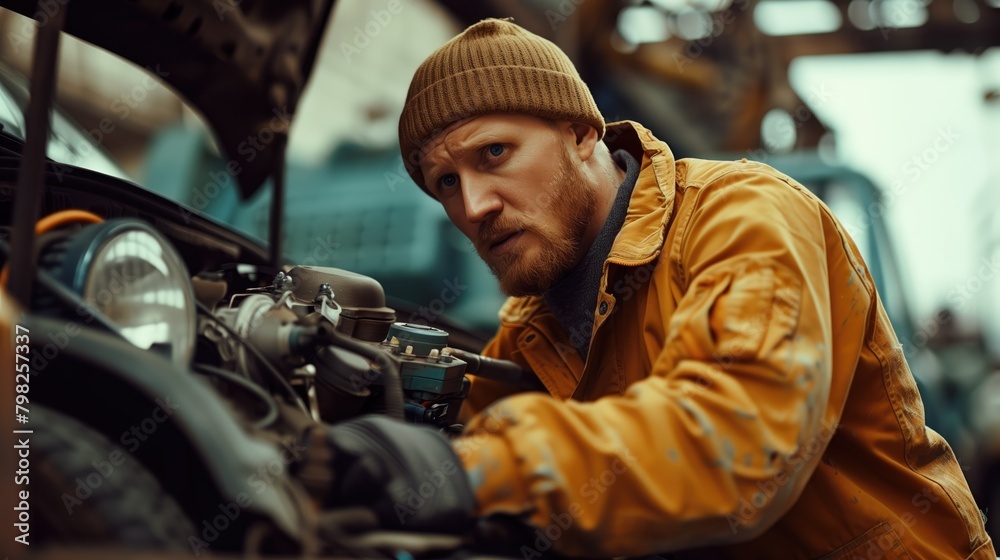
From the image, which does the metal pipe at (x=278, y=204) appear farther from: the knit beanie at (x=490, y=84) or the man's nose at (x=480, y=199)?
the man's nose at (x=480, y=199)

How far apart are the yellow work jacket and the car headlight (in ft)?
1.26

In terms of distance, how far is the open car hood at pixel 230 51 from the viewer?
4.73 feet

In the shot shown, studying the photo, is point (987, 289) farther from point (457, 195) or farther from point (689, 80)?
point (457, 195)

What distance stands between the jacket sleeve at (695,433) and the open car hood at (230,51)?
3.12 feet

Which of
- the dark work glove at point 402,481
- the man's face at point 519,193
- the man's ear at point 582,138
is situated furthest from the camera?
the man's ear at point 582,138

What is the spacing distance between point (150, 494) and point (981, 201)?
733 centimetres

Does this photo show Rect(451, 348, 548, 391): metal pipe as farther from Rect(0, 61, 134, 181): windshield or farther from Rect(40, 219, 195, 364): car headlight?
Rect(0, 61, 134, 181): windshield

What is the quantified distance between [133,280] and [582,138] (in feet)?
3.09

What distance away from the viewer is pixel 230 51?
1.65 meters

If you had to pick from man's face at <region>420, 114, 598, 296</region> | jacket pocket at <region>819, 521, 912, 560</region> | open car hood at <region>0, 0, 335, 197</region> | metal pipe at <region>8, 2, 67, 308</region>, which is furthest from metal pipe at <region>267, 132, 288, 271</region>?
jacket pocket at <region>819, 521, 912, 560</region>

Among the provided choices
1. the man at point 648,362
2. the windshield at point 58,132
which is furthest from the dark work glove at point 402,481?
the windshield at point 58,132

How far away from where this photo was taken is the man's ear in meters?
1.66

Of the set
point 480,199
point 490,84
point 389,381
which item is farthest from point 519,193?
point 389,381

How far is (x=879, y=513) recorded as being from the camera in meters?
1.29
